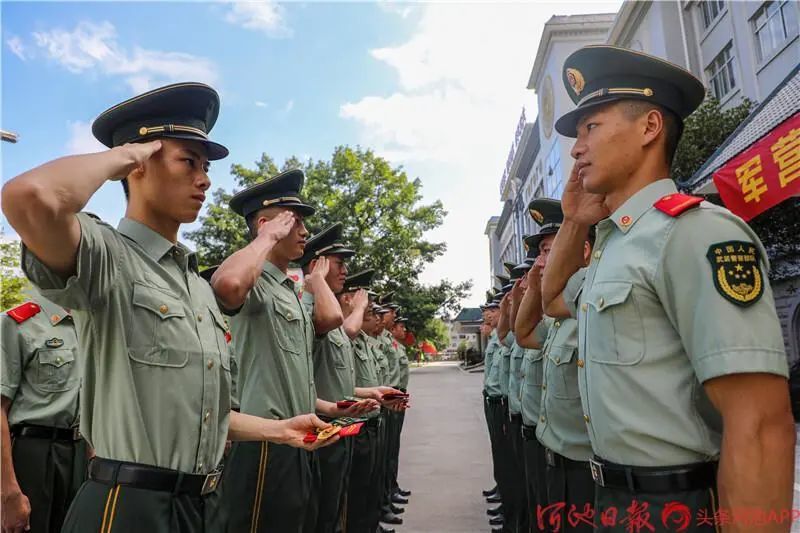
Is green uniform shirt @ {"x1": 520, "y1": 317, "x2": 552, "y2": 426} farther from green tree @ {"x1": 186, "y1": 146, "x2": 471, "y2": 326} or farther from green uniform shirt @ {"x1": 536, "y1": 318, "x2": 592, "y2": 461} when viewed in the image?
green tree @ {"x1": 186, "y1": 146, "x2": 471, "y2": 326}

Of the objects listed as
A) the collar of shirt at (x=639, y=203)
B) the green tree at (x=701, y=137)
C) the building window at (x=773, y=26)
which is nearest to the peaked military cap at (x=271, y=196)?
the collar of shirt at (x=639, y=203)

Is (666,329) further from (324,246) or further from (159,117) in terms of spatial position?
(324,246)

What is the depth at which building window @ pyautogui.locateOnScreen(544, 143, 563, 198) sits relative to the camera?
26.5 meters

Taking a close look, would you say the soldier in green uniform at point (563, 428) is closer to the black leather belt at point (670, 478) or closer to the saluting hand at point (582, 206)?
the saluting hand at point (582, 206)

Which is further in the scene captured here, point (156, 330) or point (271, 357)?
point (271, 357)

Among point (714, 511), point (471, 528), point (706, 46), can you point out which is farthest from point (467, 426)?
point (706, 46)

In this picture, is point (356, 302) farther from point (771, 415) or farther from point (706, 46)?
point (706, 46)

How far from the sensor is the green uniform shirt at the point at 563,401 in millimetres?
2904

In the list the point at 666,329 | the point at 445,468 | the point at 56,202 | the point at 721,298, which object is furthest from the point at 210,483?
the point at 445,468

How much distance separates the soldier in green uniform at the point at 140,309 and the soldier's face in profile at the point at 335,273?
254 cm

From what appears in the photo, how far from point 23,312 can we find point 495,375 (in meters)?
6.17

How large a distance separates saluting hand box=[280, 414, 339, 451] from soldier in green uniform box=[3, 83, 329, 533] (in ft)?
0.97

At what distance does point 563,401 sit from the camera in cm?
312

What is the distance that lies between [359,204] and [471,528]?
75.5 ft
